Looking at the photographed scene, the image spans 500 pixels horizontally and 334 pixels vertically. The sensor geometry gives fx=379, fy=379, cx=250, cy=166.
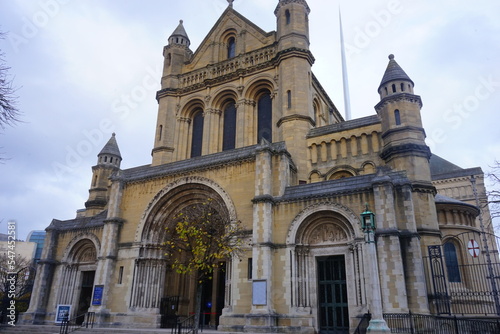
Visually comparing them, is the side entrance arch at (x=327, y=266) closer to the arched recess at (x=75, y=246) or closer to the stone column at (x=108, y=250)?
the stone column at (x=108, y=250)

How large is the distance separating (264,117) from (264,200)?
10987 millimetres

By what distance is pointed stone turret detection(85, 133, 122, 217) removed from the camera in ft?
108

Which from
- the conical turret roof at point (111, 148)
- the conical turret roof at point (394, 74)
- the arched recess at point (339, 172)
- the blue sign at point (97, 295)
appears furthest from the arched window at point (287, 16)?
the blue sign at point (97, 295)

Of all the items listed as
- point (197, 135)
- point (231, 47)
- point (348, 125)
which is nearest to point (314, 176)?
point (348, 125)

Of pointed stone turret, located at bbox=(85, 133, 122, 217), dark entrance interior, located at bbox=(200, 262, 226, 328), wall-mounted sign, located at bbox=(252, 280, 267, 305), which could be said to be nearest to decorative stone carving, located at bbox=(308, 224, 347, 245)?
wall-mounted sign, located at bbox=(252, 280, 267, 305)

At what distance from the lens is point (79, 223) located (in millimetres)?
26578

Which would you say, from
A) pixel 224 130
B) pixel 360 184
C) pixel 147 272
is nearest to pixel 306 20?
pixel 224 130

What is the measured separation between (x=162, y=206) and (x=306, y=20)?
58.3 ft

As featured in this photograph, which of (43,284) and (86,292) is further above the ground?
(43,284)

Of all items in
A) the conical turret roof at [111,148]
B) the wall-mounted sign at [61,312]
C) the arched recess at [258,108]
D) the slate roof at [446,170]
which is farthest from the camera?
the slate roof at [446,170]

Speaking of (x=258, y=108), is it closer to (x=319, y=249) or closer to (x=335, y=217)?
(x=335, y=217)

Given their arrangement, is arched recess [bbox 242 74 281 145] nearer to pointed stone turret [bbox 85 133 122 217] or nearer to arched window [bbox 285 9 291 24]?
arched window [bbox 285 9 291 24]

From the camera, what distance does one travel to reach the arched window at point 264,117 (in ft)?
91.8

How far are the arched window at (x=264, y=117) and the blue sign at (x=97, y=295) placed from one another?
14214 mm
